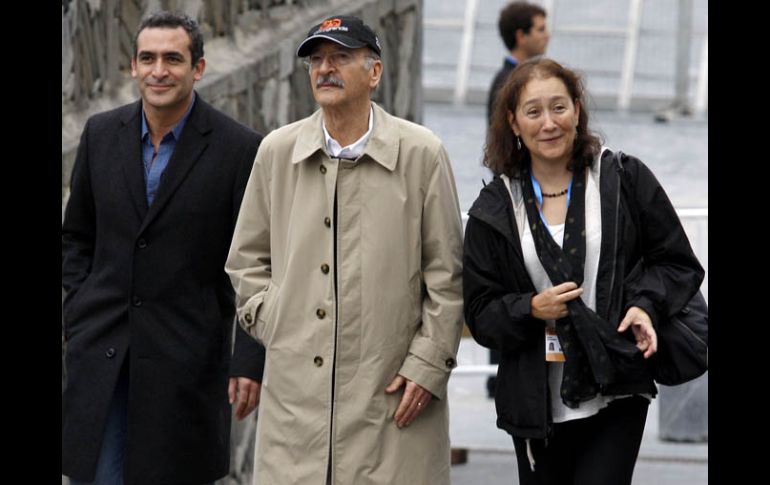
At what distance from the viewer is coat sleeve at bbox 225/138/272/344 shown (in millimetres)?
5332

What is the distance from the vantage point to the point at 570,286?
498 cm

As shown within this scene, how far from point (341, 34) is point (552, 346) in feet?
3.45

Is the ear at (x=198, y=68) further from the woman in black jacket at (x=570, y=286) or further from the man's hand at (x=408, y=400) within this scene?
the man's hand at (x=408, y=400)

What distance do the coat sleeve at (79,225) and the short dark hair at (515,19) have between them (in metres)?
5.93

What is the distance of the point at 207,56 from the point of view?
7.97 metres

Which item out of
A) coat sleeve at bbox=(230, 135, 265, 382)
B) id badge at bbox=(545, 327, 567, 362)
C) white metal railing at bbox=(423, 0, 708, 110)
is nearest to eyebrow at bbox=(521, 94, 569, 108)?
id badge at bbox=(545, 327, 567, 362)

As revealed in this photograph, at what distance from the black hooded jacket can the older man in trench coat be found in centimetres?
12

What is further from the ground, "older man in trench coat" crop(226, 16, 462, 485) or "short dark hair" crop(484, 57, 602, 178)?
"short dark hair" crop(484, 57, 602, 178)

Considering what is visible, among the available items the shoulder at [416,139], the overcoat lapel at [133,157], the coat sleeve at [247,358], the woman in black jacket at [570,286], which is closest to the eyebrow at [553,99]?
the woman in black jacket at [570,286]

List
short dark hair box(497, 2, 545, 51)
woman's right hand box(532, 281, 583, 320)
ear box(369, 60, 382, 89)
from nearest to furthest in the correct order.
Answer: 1. woman's right hand box(532, 281, 583, 320)
2. ear box(369, 60, 382, 89)
3. short dark hair box(497, 2, 545, 51)

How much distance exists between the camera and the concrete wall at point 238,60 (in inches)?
272

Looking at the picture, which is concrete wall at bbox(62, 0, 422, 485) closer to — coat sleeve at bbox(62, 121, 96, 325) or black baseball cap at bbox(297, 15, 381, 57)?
coat sleeve at bbox(62, 121, 96, 325)

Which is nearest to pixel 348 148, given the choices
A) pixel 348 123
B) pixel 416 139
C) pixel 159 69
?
pixel 348 123

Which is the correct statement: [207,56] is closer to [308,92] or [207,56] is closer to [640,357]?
[308,92]
